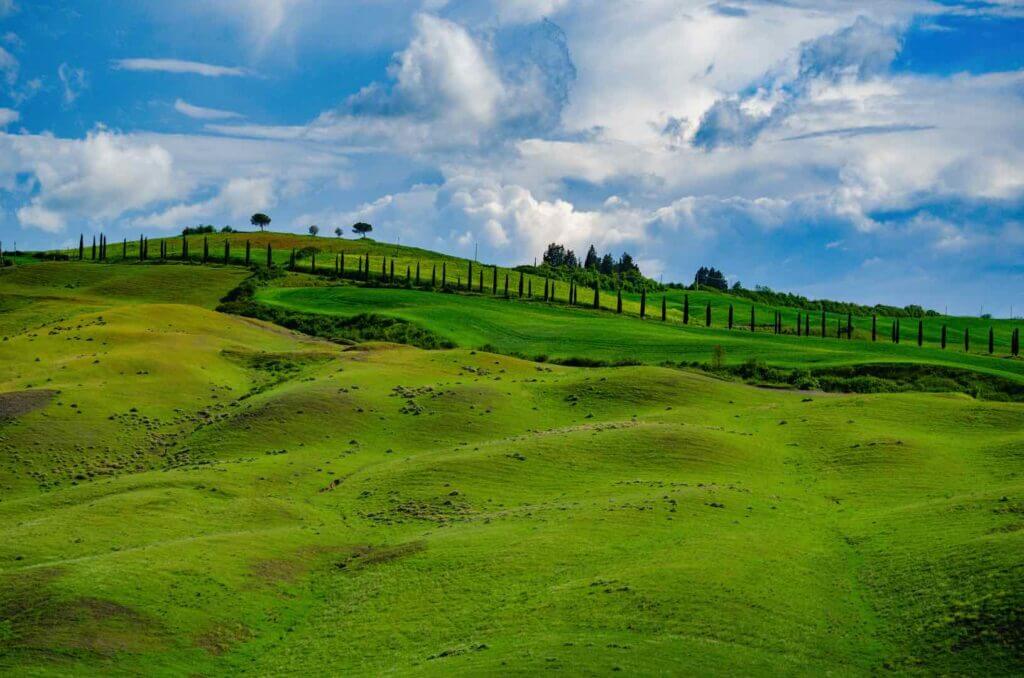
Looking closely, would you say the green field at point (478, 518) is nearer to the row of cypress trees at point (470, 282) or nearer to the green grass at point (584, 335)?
the green grass at point (584, 335)

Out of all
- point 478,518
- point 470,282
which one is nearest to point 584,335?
point 470,282

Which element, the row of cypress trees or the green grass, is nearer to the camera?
the green grass

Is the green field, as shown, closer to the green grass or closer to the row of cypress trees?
the green grass

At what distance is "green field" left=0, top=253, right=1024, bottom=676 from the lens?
27828mm

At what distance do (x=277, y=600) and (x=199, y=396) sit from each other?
34316 mm

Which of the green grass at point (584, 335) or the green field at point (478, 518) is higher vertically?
the green grass at point (584, 335)

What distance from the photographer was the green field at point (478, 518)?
1096 inches

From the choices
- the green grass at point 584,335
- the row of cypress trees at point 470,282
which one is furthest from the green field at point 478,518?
the row of cypress trees at point 470,282

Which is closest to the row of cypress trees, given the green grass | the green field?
the green grass

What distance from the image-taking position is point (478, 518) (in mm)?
42188

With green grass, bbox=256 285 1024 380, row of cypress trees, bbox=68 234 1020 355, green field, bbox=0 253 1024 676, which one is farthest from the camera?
row of cypress trees, bbox=68 234 1020 355

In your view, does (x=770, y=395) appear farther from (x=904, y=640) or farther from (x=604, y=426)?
(x=904, y=640)

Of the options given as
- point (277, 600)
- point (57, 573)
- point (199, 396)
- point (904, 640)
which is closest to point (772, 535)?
point (904, 640)

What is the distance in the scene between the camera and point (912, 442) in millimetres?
52562
